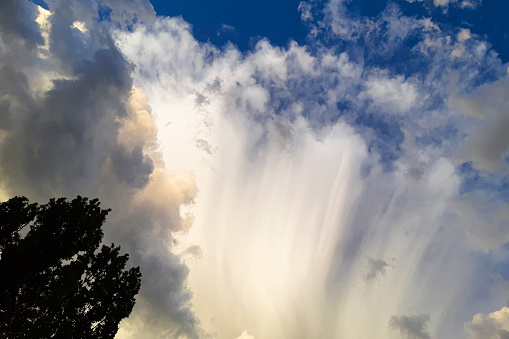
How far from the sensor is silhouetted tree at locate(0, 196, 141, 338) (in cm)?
2066

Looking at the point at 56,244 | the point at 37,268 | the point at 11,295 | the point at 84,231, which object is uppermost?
the point at 84,231

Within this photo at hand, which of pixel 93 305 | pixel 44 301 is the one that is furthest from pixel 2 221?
pixel 93 305

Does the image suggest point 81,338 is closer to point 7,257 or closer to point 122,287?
point 122,287

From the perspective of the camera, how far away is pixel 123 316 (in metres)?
26.5

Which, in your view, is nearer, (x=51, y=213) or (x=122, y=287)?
(x=51, y=213)

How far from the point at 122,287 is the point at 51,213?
459 inches

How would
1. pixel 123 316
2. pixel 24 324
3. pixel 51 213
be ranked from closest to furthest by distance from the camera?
pixel 24 324 < pixel 51 213 < pixel 123 316

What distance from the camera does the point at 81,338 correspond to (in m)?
23.5

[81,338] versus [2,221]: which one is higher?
[2,221]

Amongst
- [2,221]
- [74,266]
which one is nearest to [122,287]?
[74,266]

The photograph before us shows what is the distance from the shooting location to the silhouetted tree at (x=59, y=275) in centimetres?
2066

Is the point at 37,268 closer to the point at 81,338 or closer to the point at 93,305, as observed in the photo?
the point at 93,305

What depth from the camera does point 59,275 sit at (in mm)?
22062

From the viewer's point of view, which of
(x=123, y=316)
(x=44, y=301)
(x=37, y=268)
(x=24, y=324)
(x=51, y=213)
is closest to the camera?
(x=24, y=324)
